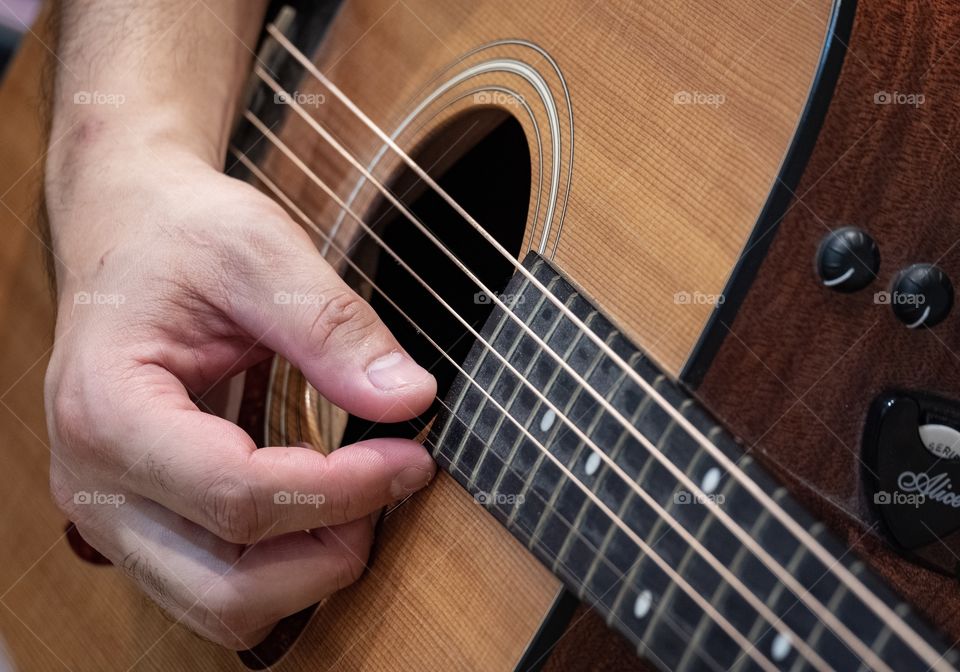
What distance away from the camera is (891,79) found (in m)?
0.59

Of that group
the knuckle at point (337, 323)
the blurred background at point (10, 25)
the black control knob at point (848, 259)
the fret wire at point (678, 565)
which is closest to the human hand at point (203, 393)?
the knuckle at point (337, 323)

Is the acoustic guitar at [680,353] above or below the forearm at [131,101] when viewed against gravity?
above

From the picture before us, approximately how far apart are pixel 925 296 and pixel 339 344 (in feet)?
1.43

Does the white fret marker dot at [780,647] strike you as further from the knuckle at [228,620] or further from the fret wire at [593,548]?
the knuckle at [228,620]

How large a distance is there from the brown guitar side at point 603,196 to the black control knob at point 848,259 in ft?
0.19

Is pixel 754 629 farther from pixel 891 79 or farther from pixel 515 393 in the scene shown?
pixel 891 79

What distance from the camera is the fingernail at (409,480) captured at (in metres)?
0.69

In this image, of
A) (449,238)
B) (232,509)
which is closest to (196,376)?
(232,509)

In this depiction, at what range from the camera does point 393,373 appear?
0.69 m

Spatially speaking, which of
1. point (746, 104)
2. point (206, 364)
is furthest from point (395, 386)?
point (746, 104)

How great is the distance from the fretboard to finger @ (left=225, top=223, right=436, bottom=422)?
4 cm

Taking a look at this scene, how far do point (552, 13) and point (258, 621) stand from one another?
0.61m

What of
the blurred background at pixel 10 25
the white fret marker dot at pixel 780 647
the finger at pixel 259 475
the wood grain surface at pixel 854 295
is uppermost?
the wood grain surface at pixel 854 295

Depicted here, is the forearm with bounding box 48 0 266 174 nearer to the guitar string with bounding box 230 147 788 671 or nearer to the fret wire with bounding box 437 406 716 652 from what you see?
the guitar string with bounding box 230 147 788 671
